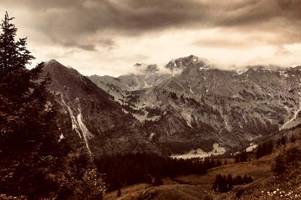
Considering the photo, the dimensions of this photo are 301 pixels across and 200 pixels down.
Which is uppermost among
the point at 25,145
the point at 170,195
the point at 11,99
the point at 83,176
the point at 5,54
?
the point at 5,54

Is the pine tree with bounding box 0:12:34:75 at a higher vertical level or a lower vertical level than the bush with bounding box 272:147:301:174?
higher

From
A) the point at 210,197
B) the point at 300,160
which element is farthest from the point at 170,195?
the point at 300,160

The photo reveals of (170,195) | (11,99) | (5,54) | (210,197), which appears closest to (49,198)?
(11,99)

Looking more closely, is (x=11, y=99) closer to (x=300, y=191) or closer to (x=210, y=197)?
(x=300, y=191)

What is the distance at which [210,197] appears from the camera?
48.0 metres

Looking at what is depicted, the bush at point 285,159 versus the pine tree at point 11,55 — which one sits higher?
the pine tree at point 11,55

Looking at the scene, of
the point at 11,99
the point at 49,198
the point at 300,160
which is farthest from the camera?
the point at 300,160

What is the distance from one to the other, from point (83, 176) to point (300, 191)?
2638 centimetres

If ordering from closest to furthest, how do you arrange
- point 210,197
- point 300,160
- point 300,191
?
point 300,191
point 300,160
point 210,197

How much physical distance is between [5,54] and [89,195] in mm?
20080

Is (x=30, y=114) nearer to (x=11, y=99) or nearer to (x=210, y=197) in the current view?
(x=11, y=99)

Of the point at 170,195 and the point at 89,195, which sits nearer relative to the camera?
the point at 89,195

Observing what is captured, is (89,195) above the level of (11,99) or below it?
below

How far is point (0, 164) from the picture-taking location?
28.9m
